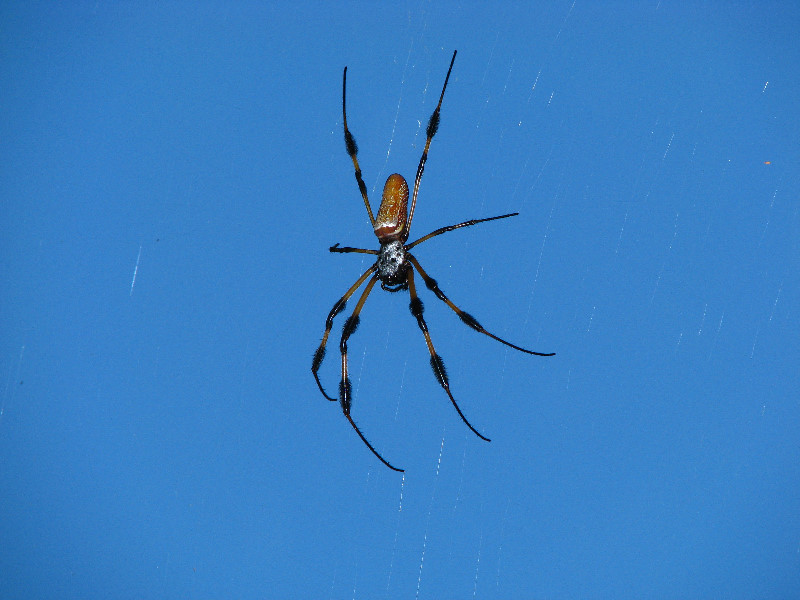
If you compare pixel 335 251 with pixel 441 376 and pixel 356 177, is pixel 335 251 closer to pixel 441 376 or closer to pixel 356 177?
pixel 356 177

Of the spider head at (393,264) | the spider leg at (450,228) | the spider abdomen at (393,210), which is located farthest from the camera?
the spider head at (393,264)

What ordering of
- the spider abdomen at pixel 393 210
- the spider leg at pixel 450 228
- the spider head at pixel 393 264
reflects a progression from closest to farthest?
the spider leg at pixel 450 228 → the spider abdomen at pixel 393 210 → the spider head at pixel 393 264

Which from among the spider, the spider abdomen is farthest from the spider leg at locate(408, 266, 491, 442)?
the spider abdomen

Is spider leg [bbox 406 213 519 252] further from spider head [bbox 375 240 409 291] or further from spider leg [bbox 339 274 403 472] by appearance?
spider leg [bbox 339 274 403 472]

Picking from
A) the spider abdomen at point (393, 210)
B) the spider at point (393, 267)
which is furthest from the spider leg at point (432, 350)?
the spider abdomen at point (393, 210)

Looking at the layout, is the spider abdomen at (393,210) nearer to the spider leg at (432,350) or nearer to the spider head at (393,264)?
the spider head at (393,264)

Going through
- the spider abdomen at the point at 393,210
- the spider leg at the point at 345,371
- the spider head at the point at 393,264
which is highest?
the spider abdomen at the point at 393,210

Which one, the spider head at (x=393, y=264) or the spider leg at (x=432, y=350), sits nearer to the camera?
the spider leg at (x=432, y=350)

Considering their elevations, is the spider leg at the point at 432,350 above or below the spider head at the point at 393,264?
below
